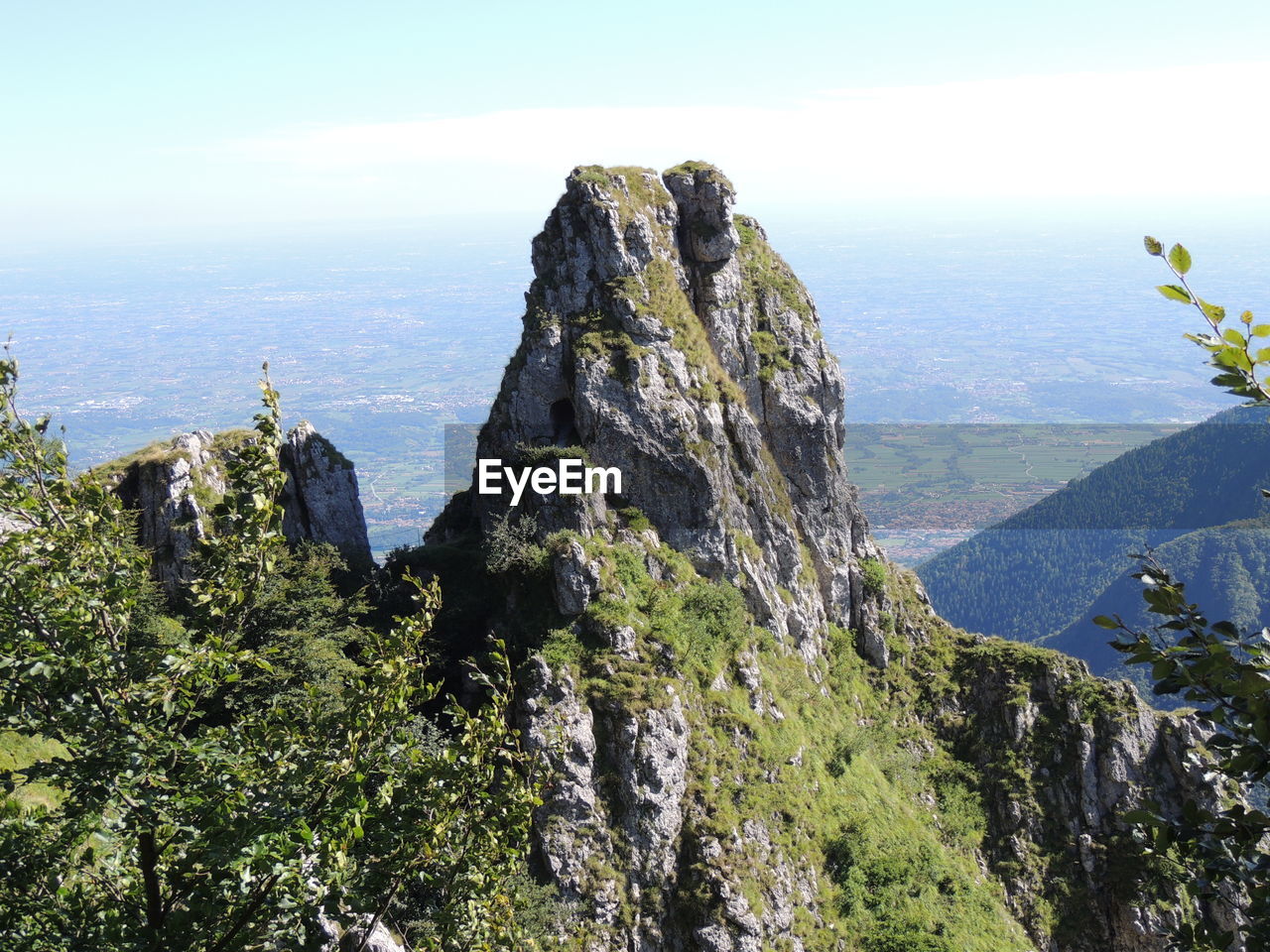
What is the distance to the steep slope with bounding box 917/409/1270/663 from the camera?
152375 mm

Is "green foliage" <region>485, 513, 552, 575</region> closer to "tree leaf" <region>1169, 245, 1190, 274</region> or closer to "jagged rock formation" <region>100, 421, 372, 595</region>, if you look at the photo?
"jagged rock formation" <region>100, 421, 372, 595</region>

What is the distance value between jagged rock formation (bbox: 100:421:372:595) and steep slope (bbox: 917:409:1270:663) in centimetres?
13600

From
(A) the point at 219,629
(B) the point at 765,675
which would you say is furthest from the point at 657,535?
(A) the point at 219,629

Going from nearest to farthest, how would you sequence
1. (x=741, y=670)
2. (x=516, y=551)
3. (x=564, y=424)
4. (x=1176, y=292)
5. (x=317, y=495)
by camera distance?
1. (x=1176, y=292)
2. (x=516, y=551)
3. (x=741, y=670)
4. (x=564, y=424)
5. (x=317, y=495)

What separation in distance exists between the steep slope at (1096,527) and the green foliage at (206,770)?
15417cm

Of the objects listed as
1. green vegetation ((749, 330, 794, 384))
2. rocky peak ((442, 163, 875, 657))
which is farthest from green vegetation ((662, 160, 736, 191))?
green vegetation ((749, 330, 794, 384))

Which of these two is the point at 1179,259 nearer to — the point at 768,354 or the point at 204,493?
the point at 204,493

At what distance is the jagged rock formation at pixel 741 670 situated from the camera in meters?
29.0

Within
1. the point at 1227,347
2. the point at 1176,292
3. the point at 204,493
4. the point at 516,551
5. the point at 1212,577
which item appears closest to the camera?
the point at 1227,347

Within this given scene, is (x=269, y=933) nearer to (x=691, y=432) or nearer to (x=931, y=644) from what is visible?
(x=691, y=432)

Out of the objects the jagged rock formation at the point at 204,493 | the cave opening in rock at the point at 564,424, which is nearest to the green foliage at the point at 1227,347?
the jagged rock formation at the point at 204,493

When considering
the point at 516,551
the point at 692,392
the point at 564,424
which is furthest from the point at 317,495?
the point at 692,392

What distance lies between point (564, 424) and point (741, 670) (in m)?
13.5

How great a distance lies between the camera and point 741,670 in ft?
112
